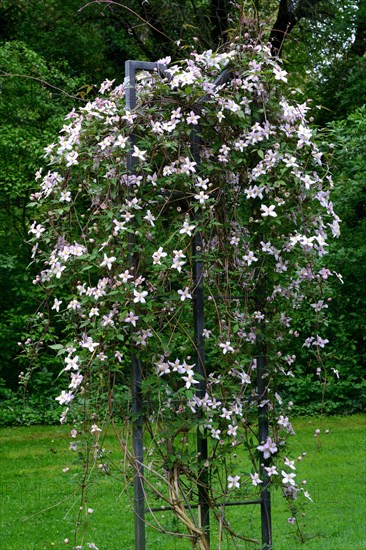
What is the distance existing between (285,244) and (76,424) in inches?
39.8

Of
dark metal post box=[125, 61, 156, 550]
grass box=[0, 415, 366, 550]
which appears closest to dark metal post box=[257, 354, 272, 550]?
grass box=[0, 415, 366, 550]

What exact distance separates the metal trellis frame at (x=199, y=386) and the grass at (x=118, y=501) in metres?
0.29

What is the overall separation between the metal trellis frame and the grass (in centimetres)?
29

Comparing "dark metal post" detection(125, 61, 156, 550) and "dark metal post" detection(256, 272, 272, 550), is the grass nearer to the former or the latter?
"dark metal post" detection(256, 272, 272, 550)

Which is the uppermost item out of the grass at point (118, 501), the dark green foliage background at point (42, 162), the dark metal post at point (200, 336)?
the dark green foliage background at point (42, 162)

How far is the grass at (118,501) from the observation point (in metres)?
4.60

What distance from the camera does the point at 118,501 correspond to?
5496 mm

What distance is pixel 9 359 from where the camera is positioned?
914cm

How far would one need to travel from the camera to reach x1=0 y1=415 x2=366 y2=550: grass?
4.60 m

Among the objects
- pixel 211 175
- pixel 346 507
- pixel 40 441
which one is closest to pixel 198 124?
pixel 211 175

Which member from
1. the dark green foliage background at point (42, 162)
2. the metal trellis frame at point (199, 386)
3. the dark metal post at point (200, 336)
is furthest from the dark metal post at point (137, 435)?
the dark green foliage background at point (42, 162)

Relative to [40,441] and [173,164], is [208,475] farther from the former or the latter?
[40,441]

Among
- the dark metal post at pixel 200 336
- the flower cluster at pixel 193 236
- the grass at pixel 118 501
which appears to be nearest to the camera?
the flower cluster at pixel 193 236

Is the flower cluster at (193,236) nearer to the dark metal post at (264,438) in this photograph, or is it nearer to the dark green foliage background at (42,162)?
the dark metal post at (264,438)
